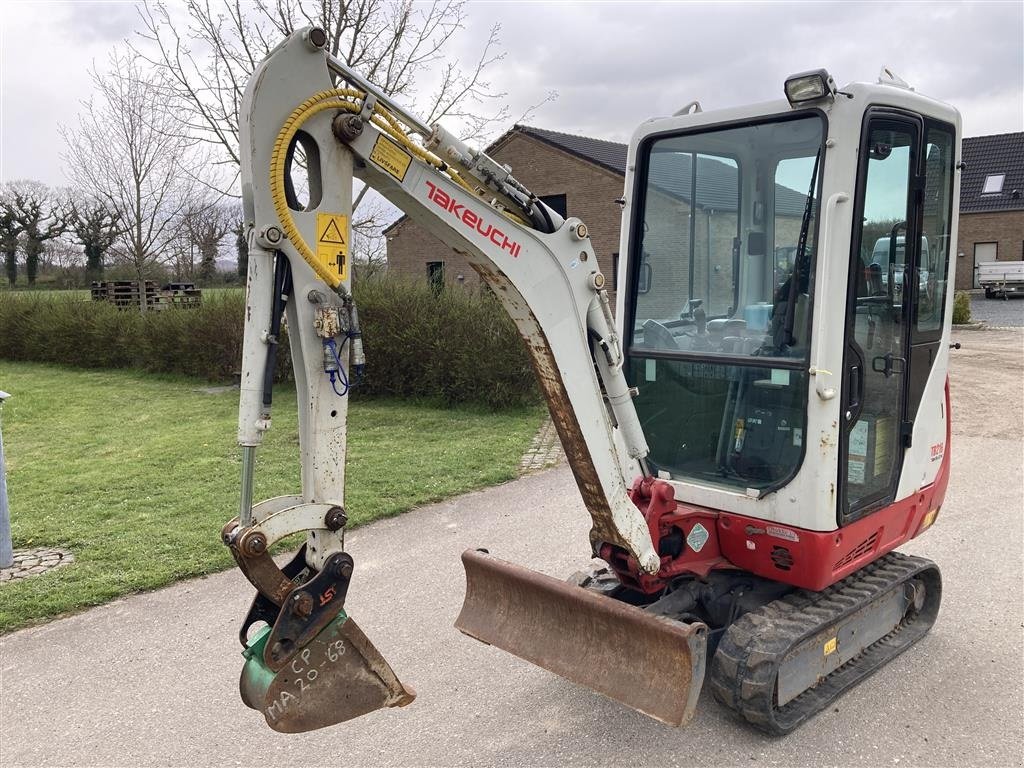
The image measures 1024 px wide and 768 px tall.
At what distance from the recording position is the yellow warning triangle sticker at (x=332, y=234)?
279 cm

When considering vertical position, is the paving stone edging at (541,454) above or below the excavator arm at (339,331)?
below

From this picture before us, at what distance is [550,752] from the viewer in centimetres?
347

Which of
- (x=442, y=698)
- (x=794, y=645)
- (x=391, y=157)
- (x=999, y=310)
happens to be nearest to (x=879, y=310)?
(x=794, y=645)

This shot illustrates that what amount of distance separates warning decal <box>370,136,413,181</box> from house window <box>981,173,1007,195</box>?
1462 inches

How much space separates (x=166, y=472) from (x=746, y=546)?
646 cm

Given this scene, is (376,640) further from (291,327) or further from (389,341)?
(389,341)

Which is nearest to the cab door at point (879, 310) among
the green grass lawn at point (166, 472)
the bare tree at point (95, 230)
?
the green grass lawn at point (166, 472)

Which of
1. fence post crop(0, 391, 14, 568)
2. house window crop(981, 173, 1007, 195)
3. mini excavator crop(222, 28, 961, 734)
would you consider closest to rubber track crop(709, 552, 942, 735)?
mini excavator crop(222, 28, 961, 734)

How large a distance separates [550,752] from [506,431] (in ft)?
22.4

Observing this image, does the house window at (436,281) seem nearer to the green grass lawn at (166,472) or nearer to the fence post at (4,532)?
the green grass lawn at (166,472)

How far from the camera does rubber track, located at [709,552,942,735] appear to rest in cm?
346

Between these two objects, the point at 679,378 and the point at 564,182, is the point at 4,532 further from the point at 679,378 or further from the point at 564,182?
the point at 564,182

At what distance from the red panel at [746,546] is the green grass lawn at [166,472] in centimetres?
328

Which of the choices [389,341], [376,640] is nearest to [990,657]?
[376,640]
